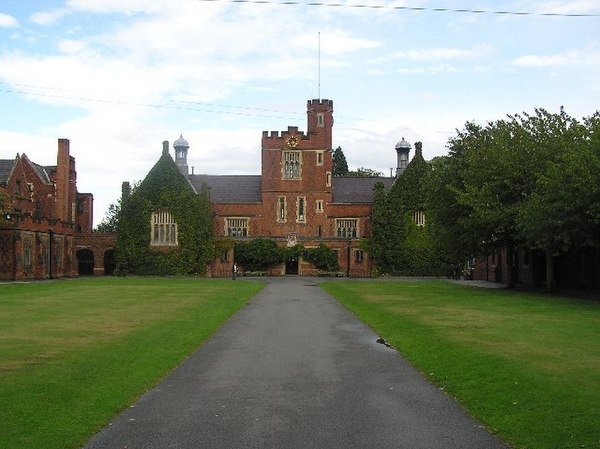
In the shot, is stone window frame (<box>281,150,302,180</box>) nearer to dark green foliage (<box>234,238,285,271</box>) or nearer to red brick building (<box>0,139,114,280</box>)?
dark green foliage (<box>234,238,285,271</box>)

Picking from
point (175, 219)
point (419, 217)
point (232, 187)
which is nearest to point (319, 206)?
point (232, 187)

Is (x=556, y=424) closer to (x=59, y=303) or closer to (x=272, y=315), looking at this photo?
(x=272, y=315)

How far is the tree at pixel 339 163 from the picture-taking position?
349 feet

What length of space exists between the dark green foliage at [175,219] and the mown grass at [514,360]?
40293 millimetres

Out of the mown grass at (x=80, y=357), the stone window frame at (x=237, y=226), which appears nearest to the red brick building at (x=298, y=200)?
the stone window frame at (x=237, y=226)

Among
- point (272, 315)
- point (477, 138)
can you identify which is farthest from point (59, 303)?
point (477, 138)

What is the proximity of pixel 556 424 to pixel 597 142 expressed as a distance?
2542 cm

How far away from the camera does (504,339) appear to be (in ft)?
56.9

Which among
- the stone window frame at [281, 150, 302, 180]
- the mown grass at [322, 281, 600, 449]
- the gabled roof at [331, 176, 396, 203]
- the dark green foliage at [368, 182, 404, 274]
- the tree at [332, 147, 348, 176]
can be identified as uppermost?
the tree at [332, 147, 348, 176]

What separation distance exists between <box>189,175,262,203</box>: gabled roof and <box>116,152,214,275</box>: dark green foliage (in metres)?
6.16

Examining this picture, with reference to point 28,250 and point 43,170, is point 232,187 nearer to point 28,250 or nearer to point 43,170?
point 43,170

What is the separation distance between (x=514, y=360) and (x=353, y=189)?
62241 mm

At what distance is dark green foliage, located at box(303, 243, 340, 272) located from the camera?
227 feet

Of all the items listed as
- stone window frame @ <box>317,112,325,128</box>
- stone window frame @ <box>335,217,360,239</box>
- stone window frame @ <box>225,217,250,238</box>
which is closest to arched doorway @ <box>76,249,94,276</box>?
stone window frame @ <box>225,217,250,238</box>
